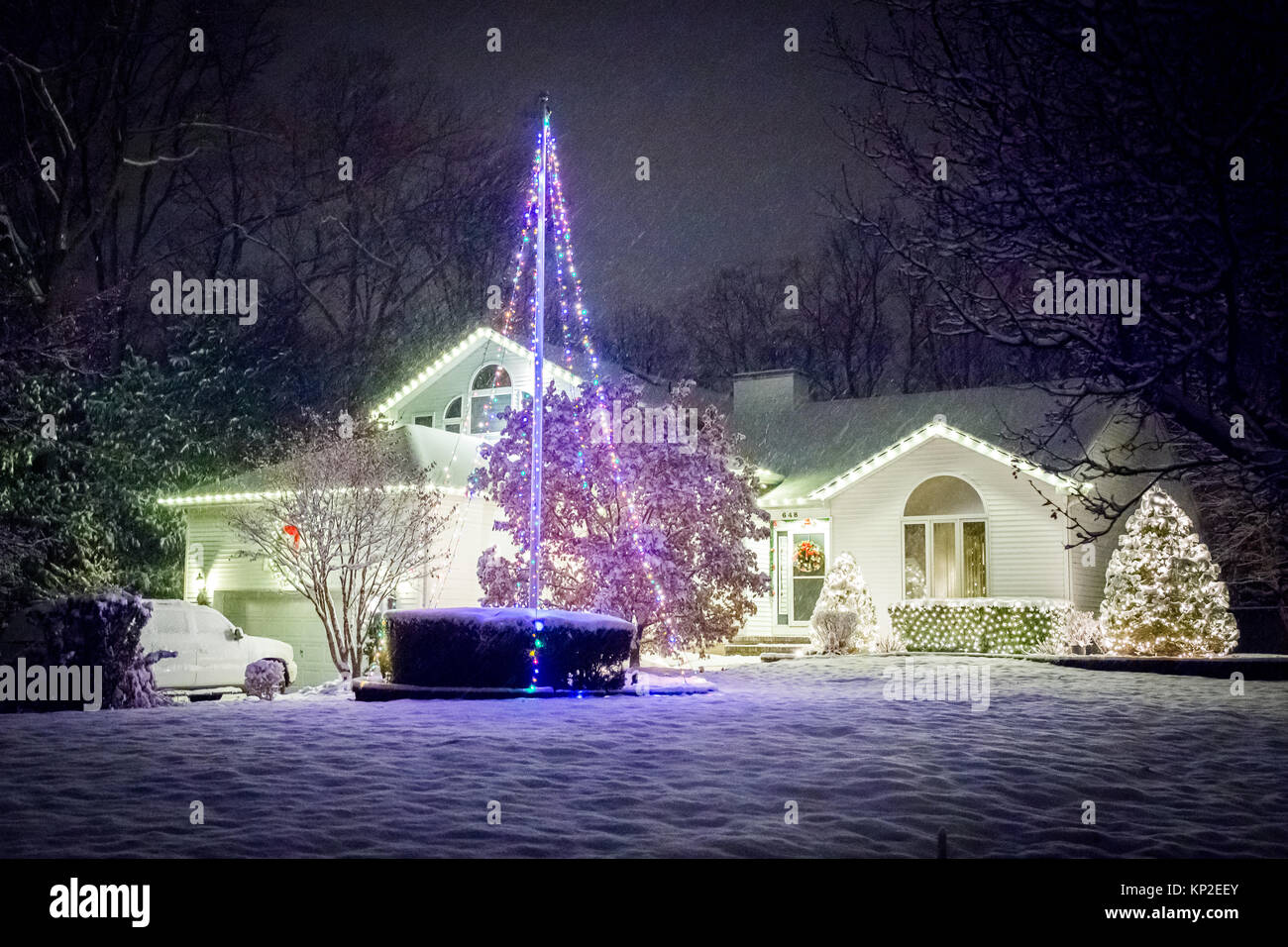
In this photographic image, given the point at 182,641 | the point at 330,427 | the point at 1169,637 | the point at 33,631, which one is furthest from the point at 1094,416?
the point at 33,631

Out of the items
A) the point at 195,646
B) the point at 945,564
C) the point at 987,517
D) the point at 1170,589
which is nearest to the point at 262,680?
the point at 195,646

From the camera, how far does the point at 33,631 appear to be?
46.2ft

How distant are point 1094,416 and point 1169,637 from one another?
6342 millimetres

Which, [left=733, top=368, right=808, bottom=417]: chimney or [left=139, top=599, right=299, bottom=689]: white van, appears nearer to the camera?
[left=139, top=599, right=299, bottom=689]: white van

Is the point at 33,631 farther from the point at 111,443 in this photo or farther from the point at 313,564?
the point at 111,443

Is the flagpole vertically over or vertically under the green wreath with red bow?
over

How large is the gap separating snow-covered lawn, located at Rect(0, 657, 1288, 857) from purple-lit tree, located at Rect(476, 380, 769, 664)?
5.37 meters

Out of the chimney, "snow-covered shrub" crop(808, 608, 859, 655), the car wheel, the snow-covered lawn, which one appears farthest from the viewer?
the chimney

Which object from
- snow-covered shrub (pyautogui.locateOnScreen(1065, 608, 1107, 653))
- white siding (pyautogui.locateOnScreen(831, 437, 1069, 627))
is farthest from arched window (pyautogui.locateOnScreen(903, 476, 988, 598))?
snow-covered shrub (pyautogui.locateOnScreen(1065, 608, 1107, 653))

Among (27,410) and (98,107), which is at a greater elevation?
(98,107)

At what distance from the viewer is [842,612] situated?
2197 cm

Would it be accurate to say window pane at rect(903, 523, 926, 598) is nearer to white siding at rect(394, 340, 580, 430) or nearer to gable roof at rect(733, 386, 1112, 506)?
gable roof at rect(733, 386, 1112, 506)

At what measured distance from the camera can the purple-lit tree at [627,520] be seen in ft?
59.7

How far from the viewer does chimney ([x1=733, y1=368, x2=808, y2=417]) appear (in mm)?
29359
